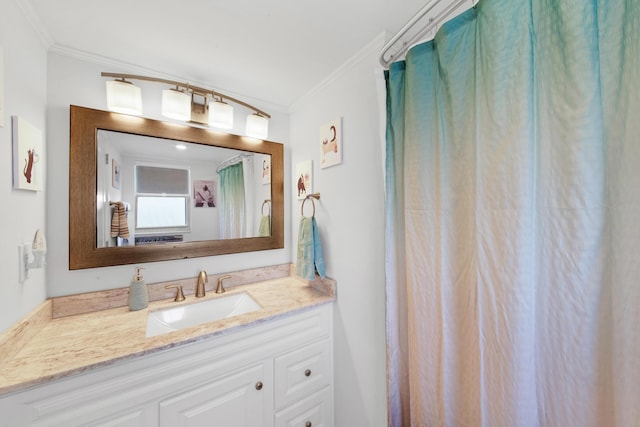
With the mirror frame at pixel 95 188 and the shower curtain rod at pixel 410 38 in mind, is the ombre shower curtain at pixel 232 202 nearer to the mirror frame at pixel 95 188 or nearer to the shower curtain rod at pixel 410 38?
the mirror frame at pixel 95 188

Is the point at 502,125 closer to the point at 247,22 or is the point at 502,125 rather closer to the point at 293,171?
the point at 247,22

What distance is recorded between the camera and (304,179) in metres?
1.69

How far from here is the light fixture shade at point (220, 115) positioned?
1.47 meters

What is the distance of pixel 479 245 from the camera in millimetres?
726

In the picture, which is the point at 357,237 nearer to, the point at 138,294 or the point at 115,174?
the point at 138,294

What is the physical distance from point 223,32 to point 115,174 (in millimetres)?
Answer: 966

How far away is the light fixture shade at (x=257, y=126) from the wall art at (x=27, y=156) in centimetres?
102

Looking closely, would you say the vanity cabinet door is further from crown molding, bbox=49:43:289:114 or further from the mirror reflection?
crown molding, bbox=49:43:289:114

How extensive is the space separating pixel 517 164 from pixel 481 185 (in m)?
0.11

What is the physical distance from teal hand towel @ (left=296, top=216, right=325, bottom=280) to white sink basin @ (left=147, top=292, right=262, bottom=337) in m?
0.35

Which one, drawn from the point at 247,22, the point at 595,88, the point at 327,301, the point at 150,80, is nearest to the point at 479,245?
the point at 595,88

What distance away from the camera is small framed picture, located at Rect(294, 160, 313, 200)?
5.35 ft

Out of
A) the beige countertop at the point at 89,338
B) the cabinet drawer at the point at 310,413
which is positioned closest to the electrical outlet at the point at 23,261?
the beige countertop at the point at 89,338

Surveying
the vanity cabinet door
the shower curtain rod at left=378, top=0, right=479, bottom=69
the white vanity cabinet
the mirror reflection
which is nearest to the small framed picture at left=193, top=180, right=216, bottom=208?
the mirror reflection
